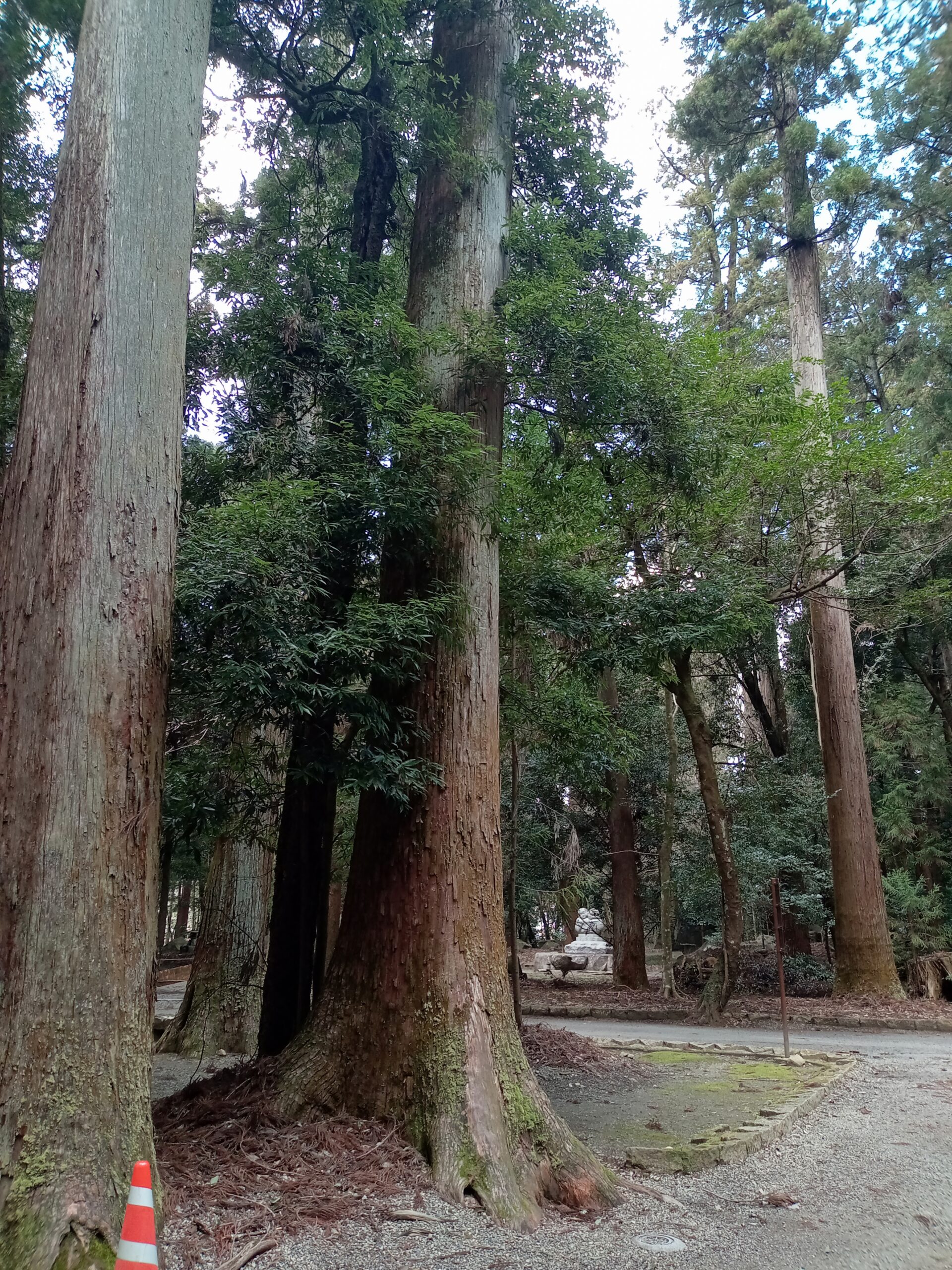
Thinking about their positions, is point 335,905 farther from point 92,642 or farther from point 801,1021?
point 92,642

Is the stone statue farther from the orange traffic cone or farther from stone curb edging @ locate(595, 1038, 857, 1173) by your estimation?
the orange traffic cone

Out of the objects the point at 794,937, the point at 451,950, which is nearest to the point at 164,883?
the point at 794,937

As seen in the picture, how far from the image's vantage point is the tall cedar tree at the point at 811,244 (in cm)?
1492

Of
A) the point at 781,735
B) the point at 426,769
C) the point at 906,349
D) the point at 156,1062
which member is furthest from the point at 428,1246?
the point at 906,349

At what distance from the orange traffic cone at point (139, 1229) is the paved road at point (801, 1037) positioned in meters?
9.55

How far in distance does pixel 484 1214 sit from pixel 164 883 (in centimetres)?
1507

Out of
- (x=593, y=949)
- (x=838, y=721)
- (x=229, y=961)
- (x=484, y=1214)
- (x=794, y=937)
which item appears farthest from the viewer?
(x=593, y=949)

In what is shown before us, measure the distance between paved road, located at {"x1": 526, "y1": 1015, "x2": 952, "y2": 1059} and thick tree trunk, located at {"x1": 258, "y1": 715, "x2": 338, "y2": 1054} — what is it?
5535 millimetres

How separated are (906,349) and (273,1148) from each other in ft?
65.0

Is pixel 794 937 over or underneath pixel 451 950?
underneath

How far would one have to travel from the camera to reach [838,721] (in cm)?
1571

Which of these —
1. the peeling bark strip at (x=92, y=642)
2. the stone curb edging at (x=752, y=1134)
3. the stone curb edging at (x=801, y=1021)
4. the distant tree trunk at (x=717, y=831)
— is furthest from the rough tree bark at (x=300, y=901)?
the stone curb edging at (x=801, y=1021)

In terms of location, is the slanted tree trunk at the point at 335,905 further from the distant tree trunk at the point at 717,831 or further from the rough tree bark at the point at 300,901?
the rough tree bark at the point at 300,901

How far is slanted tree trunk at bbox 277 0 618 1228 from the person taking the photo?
4941mm
